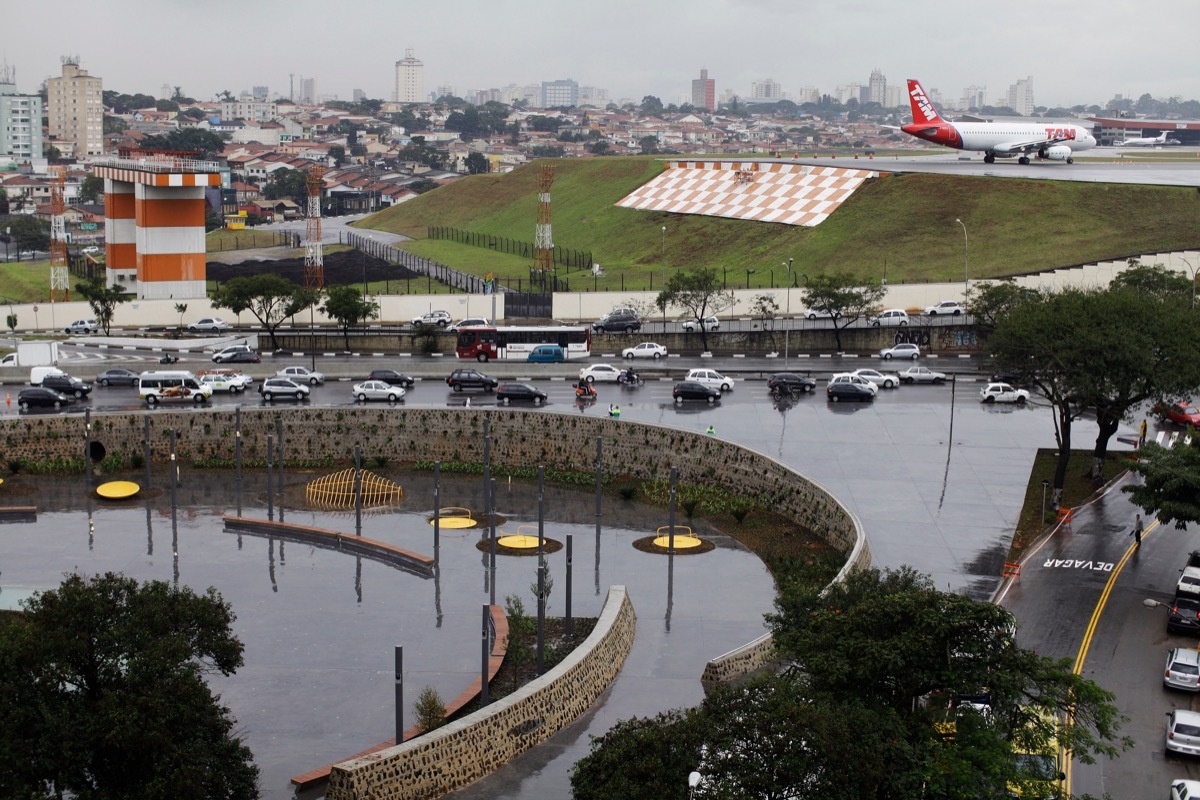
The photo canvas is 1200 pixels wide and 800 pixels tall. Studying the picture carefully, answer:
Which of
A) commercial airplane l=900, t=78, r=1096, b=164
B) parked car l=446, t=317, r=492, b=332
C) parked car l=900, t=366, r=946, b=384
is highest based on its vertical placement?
commercial airplane l=900, t=78, r=1096, b=164

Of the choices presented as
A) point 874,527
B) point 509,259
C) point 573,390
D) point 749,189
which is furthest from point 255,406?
point 749,189

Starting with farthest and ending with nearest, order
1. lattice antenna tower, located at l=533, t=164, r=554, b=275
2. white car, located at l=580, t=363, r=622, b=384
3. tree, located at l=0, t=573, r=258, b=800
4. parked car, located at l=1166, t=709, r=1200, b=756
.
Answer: lattice antenna tower, located at l=533, t=164, r=554, b=275 < white car, located at l=580, t=363, r=622, b=384 < parked car, located at l=1166, t=709, r=1200, b=756 < tree, located at l=0, t=573, r=258, b=800

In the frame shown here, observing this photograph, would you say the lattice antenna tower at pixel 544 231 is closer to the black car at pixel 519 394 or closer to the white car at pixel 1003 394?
the black car at pixel 519 394

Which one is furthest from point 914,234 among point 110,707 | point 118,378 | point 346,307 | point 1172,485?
point 110,707

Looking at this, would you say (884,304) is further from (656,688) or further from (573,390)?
(656,688)

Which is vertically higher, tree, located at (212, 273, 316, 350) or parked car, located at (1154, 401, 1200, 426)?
tree, located at (212, 273, 316, 350)

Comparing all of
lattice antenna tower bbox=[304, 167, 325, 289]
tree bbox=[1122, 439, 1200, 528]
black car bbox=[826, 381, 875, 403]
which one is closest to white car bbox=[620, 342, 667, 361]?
black car bbox=[826, 381, 875, 403]

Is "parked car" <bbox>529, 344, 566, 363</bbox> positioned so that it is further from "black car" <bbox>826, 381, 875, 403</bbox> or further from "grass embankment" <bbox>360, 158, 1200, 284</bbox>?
"grass embankment" <bbox>360, 158, 1200, 284</bbox>
